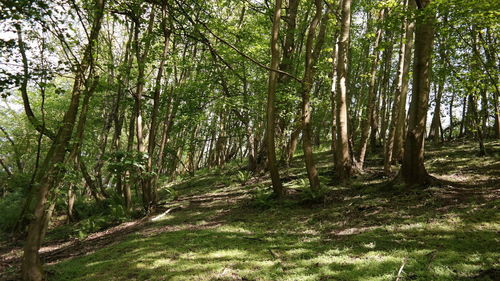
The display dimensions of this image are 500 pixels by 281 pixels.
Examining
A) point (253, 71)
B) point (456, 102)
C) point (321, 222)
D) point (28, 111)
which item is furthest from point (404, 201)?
point (456, 102)

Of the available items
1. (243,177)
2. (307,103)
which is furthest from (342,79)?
(243,177)

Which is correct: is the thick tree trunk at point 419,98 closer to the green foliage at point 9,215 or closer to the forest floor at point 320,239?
the forest floor at point 320,239

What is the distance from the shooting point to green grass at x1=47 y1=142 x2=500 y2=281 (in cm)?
523

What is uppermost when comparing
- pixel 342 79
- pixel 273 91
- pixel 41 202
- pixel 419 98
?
pixel 342 79

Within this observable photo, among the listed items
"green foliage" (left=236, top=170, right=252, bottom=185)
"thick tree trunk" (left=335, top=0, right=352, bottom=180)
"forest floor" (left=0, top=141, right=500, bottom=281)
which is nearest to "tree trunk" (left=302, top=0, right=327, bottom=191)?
"forest floor" (left=0, top=141, right=500, bottom=281)

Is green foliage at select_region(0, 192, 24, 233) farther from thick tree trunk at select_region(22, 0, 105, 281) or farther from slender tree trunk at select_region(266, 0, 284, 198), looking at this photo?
slender tree trunk at select_region(266, 0, 284, 198)

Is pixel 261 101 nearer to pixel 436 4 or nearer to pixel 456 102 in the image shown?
pixel 436 4

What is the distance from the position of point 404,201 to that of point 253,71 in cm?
1256

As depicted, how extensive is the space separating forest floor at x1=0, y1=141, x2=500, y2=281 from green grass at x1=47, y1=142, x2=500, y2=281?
0.08ft

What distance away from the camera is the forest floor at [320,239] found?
5.27m

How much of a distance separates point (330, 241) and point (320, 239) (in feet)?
0.86

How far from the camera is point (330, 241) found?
6.89 meters

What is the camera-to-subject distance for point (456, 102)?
2420 cm

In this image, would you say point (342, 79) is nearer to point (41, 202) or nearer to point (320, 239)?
point (320, 239)
